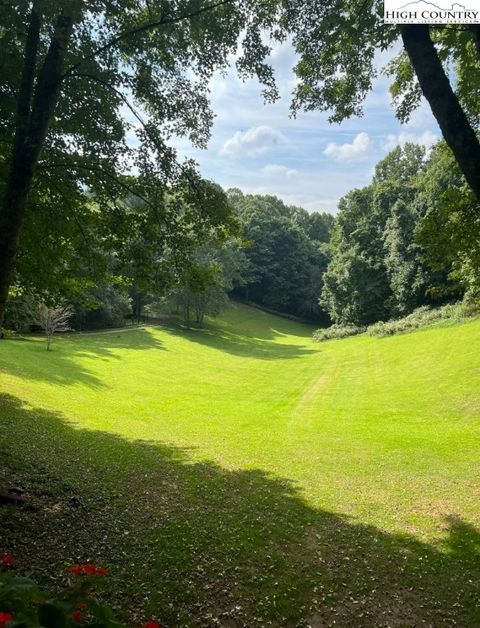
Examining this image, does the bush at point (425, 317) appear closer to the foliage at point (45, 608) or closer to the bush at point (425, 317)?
the bush at point (425, 317)

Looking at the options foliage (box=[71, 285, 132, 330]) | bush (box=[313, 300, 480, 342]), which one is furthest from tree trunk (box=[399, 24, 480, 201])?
foliage (box=[71, 285, 132, 330])

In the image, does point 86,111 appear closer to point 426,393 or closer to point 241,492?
point 241,492

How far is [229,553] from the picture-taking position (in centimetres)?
670

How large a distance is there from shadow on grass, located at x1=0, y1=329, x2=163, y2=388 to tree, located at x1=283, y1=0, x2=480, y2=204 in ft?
61.4

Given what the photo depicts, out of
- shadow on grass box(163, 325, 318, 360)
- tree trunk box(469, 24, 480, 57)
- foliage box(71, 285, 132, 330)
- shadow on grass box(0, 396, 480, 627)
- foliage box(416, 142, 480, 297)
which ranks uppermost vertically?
tree trunk box(469, 24, 480, 57)

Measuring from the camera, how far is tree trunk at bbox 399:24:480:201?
5.35m

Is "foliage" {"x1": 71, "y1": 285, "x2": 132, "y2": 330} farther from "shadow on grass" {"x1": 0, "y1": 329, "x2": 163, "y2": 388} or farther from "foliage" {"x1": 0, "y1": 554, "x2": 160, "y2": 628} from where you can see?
"foliage" {"x1": 0, "y1": 554, "x2": 160, "y2": 628}

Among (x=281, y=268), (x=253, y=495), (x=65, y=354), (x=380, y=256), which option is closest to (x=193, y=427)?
(x=253, y=495)

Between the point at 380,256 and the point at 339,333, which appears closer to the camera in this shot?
the point at 339,333

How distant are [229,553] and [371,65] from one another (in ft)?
31.0

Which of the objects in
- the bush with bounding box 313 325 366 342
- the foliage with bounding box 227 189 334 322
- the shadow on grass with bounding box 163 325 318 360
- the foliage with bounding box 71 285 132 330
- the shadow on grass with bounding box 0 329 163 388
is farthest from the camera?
the foliage with bounding box 227 189 334 322

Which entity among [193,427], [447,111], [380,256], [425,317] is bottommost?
[193,427]

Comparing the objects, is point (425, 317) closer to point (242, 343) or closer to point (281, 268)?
point (242, 343)

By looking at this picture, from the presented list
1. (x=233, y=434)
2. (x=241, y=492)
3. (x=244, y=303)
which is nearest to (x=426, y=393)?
(x=233, y=434)
